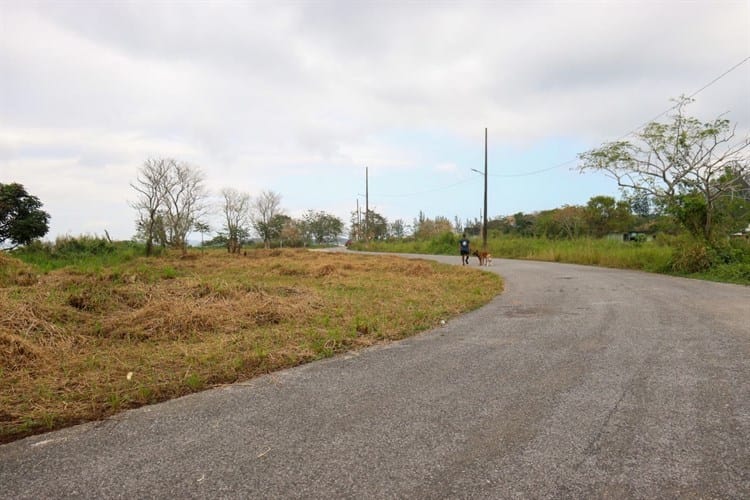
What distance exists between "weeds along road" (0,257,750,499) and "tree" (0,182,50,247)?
27.1 meters

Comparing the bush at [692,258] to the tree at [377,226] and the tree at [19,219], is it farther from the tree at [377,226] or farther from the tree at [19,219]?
the tree at [377,226]

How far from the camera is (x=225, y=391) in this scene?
143 inches

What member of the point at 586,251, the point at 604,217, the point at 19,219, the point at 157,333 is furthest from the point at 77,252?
the point at 604,217

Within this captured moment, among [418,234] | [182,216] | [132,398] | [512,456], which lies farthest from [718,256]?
[418,234]

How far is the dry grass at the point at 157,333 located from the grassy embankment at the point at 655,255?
9068mm

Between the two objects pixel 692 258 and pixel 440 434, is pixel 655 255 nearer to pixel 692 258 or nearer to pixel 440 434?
pixel 692 258

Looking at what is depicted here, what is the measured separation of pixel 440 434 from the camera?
2742mm

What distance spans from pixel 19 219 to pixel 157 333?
2523cm

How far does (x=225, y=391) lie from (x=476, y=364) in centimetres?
248

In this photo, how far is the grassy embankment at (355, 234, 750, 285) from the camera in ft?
42.6

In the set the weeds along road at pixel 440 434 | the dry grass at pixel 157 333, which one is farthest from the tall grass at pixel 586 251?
the weeds along road at pixel 440 434

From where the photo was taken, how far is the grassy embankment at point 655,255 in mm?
12977

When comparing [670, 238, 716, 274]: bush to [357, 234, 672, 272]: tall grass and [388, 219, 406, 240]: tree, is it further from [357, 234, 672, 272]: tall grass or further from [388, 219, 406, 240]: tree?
[388, 219, 406, 240]: tree

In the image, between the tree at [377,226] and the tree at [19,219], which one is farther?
the tree at [377,226]
